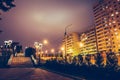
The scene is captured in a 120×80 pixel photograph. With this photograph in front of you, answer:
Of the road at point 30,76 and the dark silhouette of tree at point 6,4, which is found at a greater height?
the dark silhouette of tree at point 6,4

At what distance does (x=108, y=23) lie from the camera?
418ft

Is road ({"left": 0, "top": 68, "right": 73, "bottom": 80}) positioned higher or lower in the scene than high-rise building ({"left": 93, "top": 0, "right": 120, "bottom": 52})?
lower

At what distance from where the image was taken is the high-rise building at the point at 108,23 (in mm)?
117688

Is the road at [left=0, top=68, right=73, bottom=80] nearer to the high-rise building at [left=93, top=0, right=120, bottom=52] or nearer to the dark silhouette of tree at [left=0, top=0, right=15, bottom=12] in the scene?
the dark silhouette of tree at [left=0, top=0, right=15, bottom=12]

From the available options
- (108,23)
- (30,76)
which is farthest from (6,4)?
(108,23)

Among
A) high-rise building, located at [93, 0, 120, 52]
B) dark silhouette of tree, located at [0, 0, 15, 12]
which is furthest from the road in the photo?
high-rise building, located at [93, 0, 120, 52]

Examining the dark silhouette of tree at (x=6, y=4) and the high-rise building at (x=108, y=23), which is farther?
the high-rise building at (x=108, y=23)

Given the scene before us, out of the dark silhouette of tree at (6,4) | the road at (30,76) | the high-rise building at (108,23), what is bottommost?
the road at (30,76)

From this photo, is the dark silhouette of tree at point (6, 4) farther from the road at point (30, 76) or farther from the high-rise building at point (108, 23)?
the high-rise building at point (108, 23)

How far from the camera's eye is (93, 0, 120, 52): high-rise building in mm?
117688

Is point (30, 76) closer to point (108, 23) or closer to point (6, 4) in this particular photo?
point (6, 4)

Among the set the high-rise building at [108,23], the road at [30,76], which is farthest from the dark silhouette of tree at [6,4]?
the high-rise building at [108,23]

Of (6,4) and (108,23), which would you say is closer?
(6,4)

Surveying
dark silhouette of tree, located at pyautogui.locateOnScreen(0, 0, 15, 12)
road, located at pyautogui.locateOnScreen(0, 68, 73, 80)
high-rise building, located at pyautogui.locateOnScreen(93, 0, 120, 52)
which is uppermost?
high-rise building, located at pyautogui.locateOnScreen(93, 0, 120, 52)
